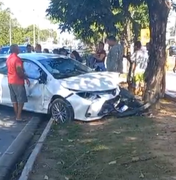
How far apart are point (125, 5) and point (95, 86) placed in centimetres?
633

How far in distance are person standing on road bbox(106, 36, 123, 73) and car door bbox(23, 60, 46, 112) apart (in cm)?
271

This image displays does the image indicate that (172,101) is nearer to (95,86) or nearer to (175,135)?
(95,86)

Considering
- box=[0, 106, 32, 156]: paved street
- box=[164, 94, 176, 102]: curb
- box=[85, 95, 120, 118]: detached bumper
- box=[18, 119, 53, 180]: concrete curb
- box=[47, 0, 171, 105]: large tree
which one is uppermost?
box=[47, 0, 171, 105]: large tree

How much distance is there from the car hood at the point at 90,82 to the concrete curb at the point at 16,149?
119 centimetres

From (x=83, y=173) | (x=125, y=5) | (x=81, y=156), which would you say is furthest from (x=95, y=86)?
(x=125, y=5)

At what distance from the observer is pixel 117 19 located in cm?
1764

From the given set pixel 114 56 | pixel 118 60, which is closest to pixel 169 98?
pixel 118 60

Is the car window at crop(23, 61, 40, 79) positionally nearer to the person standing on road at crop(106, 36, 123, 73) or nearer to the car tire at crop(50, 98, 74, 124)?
the car tire at crop(50, 98, 74, 124)

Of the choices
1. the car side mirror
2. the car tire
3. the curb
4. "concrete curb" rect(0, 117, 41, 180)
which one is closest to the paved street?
"concrete curb" rect(0, 117, 41, 180)

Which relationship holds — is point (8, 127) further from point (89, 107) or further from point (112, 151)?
point (112, 151)

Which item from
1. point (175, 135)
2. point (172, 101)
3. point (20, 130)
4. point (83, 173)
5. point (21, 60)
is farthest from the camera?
point (172, 101)

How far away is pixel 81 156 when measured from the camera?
23.1 ft

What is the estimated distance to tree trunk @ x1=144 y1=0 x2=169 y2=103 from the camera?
35.0 feet

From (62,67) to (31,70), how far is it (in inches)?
29.3
